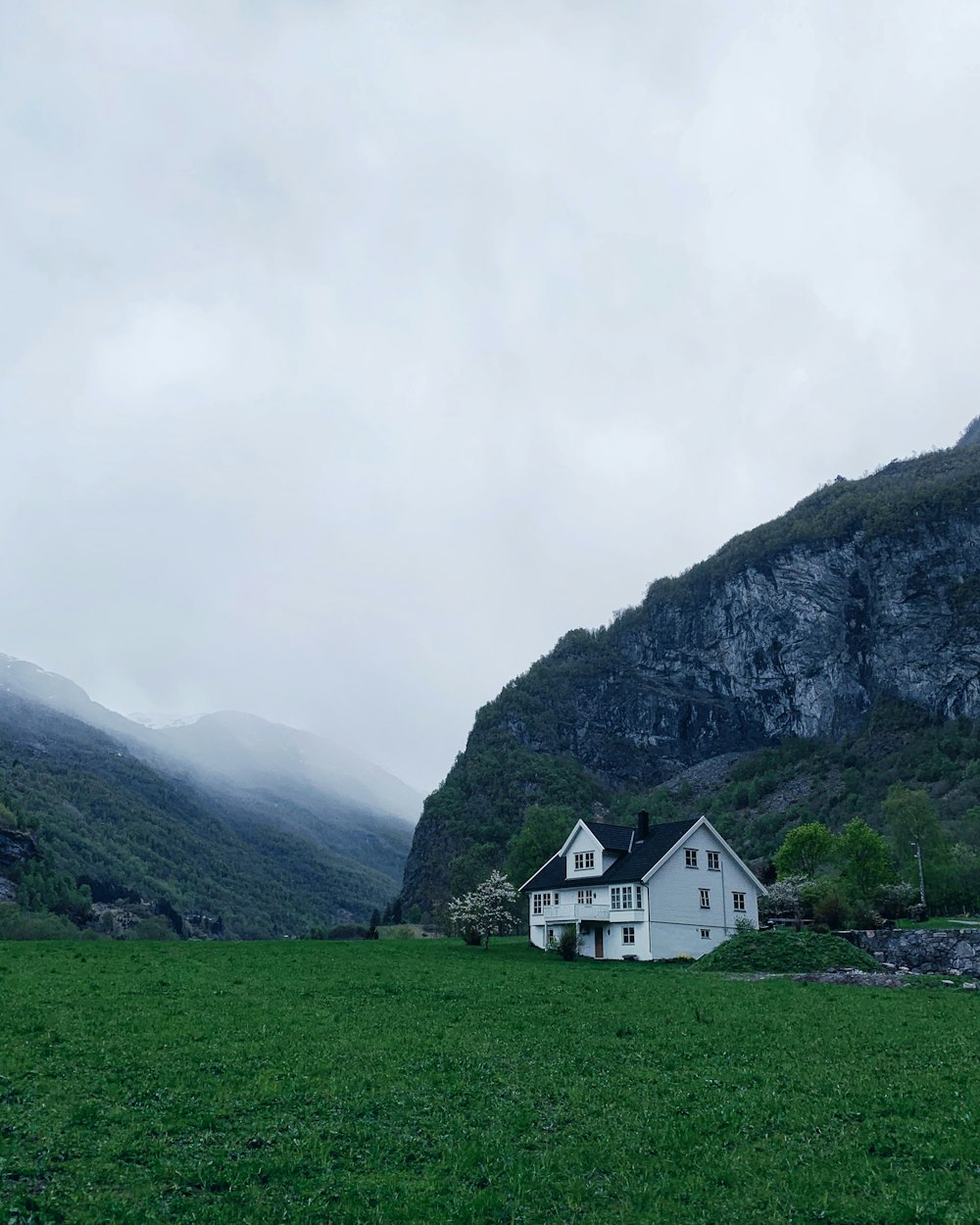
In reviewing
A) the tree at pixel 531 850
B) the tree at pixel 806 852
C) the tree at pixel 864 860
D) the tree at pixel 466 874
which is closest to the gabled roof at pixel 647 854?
the tree at pixel 864 860

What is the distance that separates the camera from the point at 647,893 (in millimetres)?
63000

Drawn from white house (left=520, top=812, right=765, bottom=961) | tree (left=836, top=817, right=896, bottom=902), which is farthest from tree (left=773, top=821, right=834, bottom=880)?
white house (left=520, top=812, right=765, bottom=961)

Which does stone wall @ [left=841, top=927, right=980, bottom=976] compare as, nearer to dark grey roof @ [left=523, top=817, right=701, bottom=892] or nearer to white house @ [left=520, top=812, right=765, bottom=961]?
white house @ [left=520, top=812, right=765, bottom=961]

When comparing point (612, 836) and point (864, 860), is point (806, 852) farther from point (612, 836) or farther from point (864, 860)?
point (612, 836)

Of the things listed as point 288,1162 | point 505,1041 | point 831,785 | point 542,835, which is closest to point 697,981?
point 505,1041

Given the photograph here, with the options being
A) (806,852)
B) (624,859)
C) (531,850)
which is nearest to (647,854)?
(624,859)

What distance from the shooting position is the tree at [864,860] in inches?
3189

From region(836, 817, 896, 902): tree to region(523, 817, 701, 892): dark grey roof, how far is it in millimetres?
21558

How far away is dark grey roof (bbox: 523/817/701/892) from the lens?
213 feet

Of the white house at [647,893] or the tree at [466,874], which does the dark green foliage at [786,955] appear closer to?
the white house at [647,893]

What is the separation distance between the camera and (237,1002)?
28797mm

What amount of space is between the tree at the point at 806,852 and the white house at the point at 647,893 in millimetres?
22820

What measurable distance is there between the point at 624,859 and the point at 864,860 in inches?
1062

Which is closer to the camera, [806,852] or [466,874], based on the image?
[806,852]
